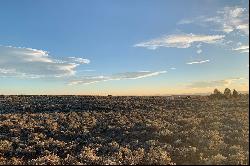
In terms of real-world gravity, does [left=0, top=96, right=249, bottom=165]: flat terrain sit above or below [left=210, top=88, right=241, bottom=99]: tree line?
below

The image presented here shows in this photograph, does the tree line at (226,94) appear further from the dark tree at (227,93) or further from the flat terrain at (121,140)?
the flat terrain at (121,140)

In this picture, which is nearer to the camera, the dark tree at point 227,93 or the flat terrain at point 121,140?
the flat terrain at point 121,140

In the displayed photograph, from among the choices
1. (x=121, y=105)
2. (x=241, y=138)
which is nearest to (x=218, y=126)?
(x=241, y=138)

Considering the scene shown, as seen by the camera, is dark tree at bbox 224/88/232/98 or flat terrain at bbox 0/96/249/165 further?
dark tree at bbox 224/88/232/98

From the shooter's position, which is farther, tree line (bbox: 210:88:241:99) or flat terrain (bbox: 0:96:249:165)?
tree line (bbox: 210:88:241:99)

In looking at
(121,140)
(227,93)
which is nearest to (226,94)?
(227,93)

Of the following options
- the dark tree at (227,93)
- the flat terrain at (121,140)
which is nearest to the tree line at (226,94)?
the dark tree at (227,93)

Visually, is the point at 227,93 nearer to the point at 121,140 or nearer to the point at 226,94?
the point at 226,94

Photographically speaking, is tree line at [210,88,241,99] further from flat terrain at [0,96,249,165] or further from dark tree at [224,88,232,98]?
flat terrain at [0,96,249,165]

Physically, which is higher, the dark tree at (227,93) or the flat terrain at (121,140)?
the dark tree at (227,93)

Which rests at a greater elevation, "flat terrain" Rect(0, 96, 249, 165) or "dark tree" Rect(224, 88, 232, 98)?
"dark tree" Rect(224, 88, 232, 98)

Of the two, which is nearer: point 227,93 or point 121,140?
point 121,140

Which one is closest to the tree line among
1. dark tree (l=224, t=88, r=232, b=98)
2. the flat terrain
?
Answer: dark tree (l=224, t=88, r=232, b=98)

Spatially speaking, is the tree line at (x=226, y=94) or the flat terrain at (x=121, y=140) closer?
the flat terrain at (x=121, y=140)
